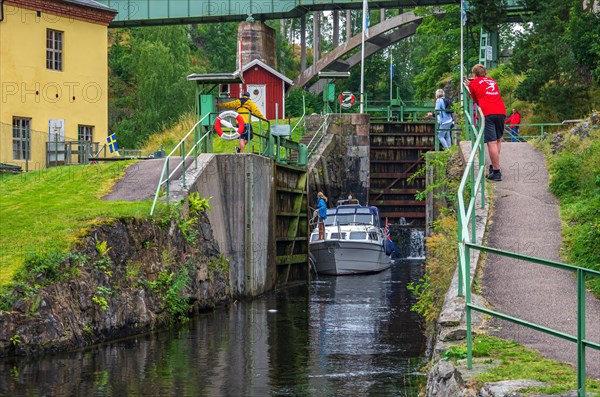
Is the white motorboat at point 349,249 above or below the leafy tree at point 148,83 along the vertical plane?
below

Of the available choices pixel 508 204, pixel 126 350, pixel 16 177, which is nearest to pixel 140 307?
pixel 126 350

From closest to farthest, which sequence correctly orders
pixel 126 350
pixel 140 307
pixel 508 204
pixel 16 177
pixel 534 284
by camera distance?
pixel 534 284 < pixel 508 204 < pixel 126 350 < pixel 140 307 < pixel 16 177

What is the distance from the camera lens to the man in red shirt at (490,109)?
672 inches

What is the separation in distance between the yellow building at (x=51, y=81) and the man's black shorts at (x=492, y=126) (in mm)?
17933

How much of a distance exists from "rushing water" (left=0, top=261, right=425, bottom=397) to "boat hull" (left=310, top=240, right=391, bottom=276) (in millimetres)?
9563

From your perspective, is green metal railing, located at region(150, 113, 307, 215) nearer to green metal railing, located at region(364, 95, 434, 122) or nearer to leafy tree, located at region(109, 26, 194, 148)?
green metal railing, located at region(364, 95, 434, 122)

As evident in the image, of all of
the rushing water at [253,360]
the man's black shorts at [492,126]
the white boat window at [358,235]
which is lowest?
the rushing water at [253,360]

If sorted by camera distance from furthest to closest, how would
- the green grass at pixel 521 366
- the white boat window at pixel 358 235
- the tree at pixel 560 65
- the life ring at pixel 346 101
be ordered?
the life ring at pixel 346 101 → the white boat window at pixel 358 235 → the tree at pixel 560 65 → the green grass at pixel 521 366

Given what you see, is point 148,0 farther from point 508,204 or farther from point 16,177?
point 508,204

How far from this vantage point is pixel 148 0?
5594cm

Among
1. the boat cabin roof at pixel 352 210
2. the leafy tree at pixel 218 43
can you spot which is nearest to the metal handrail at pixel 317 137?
the boat cabin roof at pixel 352 210

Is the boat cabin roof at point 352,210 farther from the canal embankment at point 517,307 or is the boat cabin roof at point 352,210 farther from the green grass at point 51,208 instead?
the canal embankment at point 517,307

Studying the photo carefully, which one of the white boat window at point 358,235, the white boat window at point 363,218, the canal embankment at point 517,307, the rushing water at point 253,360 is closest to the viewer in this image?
the canal embankment at point 517,307

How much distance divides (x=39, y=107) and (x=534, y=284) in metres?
26.8
